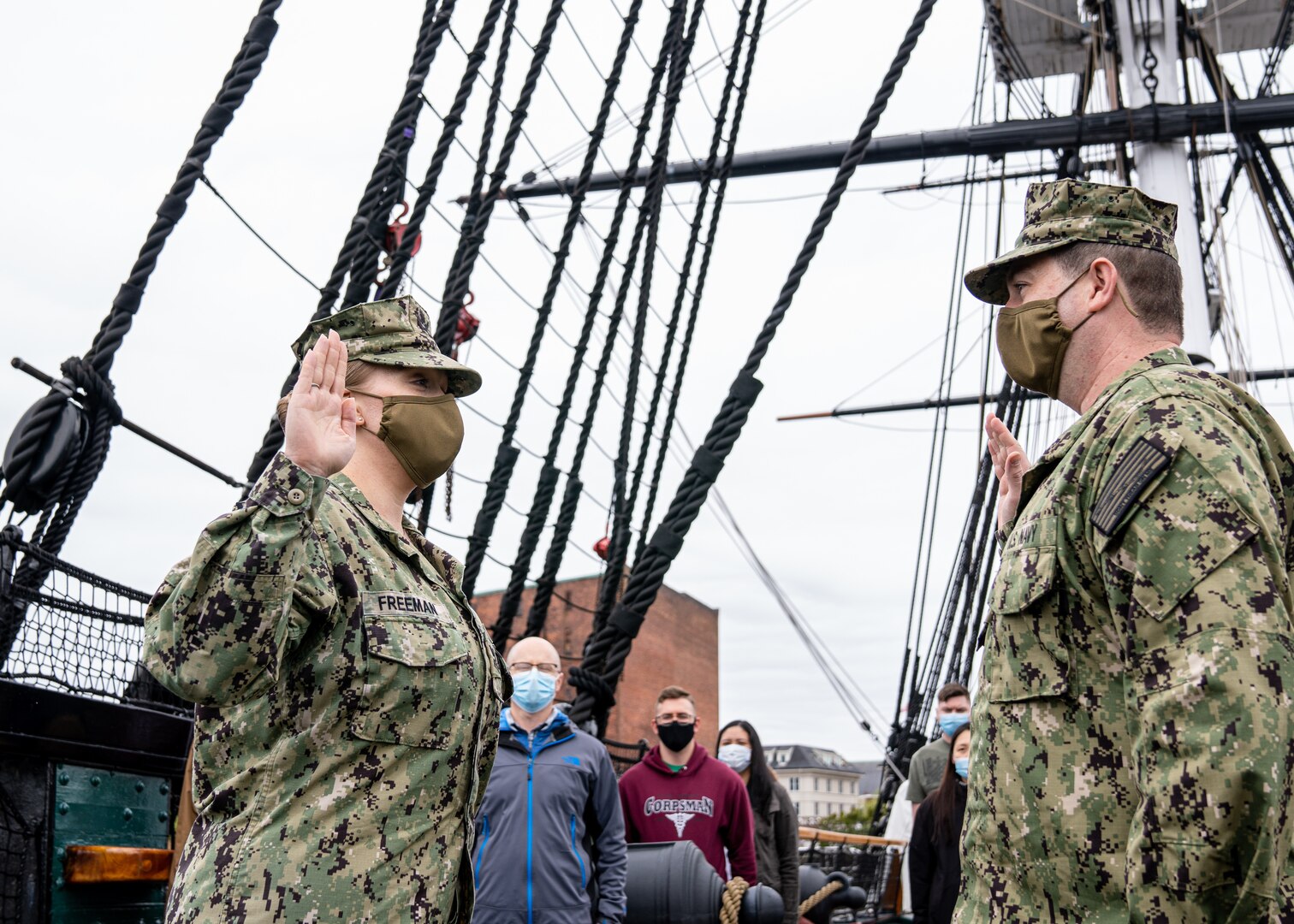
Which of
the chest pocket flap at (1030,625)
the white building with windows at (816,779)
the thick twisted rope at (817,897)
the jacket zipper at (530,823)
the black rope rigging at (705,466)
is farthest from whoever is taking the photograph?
the white building with windows at (816,779)

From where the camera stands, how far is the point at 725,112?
25.5ft

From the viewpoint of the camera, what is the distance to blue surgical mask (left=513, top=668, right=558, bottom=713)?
4.06 m

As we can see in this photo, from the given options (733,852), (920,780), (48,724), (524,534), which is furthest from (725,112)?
(48,724)

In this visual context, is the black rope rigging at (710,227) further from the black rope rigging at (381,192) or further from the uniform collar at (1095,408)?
the uniform collar at (1095,408)

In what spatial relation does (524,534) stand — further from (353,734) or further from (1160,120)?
(1160,120)


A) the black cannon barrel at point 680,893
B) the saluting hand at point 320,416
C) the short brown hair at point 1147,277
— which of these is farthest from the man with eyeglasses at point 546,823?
the short brown hair at point 1147,277

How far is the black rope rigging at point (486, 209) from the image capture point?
5.17m

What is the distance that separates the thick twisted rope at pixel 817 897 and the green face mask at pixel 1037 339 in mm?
3903

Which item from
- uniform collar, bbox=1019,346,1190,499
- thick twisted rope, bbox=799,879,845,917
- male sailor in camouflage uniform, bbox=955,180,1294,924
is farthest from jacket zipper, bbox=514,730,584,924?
uniform collar, bbox=1019,346,1190,499

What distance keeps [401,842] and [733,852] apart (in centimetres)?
312

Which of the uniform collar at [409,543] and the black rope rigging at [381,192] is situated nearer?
the uniform collar at [409,543]

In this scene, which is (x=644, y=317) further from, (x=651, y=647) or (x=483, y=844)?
(x=651, y=647)

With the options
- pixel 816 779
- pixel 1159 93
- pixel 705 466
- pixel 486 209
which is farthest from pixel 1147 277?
pixel 816 779

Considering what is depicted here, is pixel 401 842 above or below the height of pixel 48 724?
below
